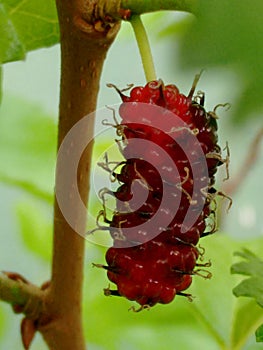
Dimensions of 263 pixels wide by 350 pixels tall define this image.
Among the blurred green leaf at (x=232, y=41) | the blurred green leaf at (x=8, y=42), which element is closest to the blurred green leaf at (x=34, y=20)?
the blurred green leaf at (x=8, y=42)

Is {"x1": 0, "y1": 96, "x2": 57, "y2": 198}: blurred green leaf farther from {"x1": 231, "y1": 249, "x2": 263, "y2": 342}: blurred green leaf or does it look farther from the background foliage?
{"x1": 231, "y1": 249, "x2": 263, "y2": 342}: blurred green leaf

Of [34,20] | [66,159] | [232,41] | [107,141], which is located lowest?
[232,41]

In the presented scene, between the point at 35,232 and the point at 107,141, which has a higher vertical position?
the point at 107,141

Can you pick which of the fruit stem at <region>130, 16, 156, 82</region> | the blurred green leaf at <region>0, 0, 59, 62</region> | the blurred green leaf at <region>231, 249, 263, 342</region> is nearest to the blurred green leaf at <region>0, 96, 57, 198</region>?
the blurred green leaf at <region>0, 0, 59, 62</region>

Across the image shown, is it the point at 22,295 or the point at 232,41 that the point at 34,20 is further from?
the point at 232,41

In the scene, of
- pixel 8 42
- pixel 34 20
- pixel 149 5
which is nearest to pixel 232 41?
pixel 149 5

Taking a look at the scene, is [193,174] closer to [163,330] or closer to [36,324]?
[36,324]

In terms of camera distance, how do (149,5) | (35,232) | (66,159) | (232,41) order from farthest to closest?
(35,232) → (66,159) → (149,5) → (232,41)

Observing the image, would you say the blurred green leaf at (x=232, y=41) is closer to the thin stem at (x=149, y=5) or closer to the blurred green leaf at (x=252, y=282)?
the thin stem at (x=149, y=5)
